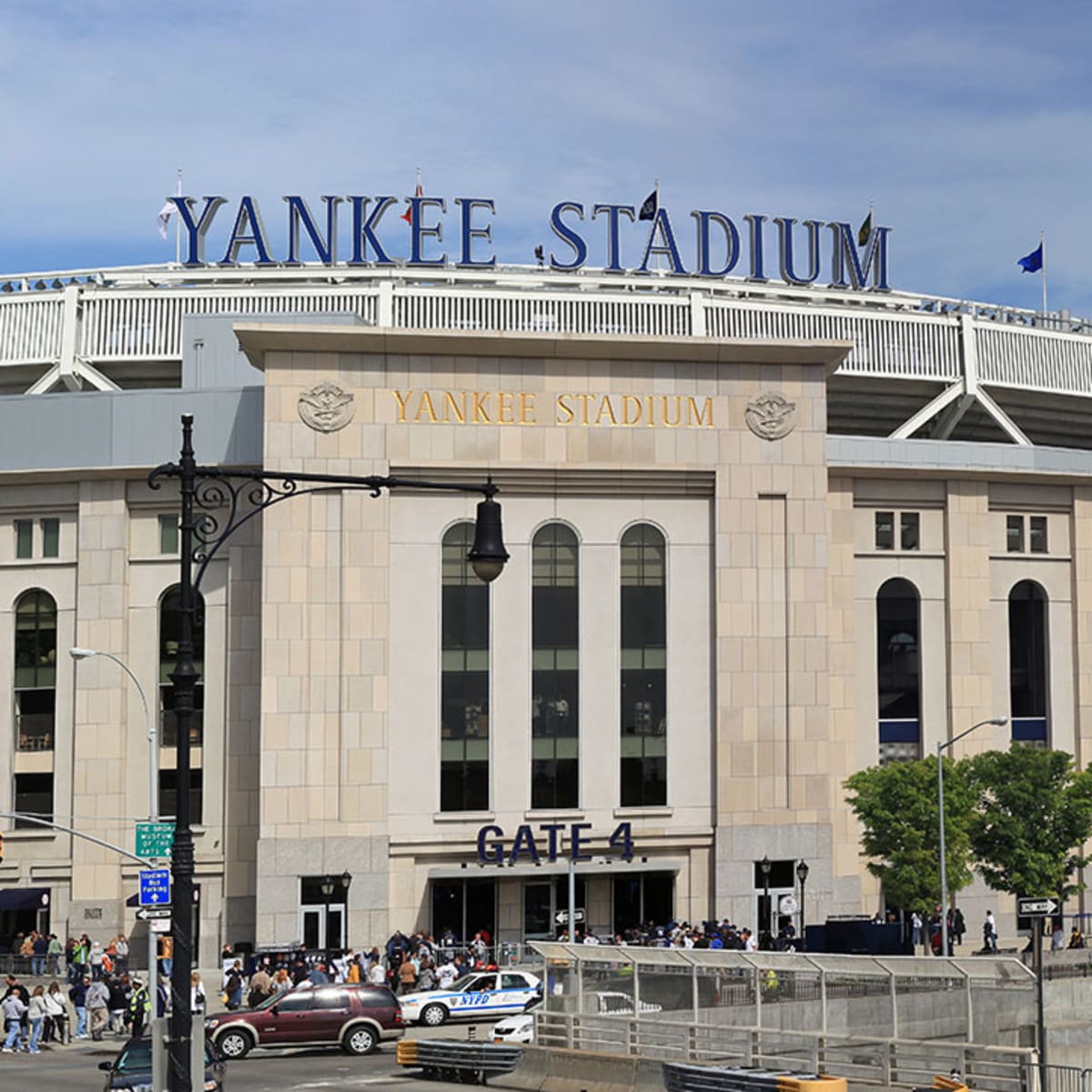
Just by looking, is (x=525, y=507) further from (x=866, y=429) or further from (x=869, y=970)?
(x=869, y=970)

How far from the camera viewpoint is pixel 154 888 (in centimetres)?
3909

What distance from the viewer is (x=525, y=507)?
2680 inches

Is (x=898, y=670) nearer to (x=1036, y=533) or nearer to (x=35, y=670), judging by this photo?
(x=1036, y=533)

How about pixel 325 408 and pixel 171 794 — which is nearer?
pixel 325 408

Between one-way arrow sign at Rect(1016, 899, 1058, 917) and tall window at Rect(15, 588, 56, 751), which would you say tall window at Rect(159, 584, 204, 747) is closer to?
tall window at Rect(15, 588, 56, 751)

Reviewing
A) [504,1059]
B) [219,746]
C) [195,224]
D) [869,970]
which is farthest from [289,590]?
[869,970]

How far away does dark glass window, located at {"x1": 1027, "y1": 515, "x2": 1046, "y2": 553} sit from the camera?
76.2m

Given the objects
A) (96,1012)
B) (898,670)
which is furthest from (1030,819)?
(96,1012)

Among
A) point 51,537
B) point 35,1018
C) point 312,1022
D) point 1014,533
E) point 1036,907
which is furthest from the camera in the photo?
point 1014,533

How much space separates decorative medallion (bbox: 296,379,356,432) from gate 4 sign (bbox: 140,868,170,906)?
28.2 m

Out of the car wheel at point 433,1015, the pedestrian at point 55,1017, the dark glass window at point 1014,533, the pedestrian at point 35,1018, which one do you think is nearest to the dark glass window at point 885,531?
the dark glass window at point 1014,533

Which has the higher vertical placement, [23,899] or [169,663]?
[169,663]

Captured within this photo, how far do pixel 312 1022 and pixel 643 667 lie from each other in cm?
2656

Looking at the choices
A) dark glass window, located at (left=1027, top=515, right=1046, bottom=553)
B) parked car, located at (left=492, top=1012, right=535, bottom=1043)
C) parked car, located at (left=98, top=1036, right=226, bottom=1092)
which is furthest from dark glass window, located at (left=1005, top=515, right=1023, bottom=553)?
parked car, located at (left=98, top=1036, right=226, bottom=1092)
